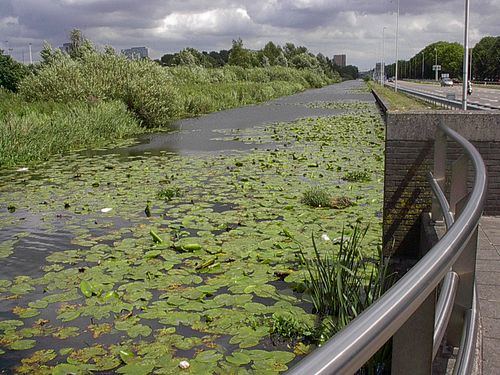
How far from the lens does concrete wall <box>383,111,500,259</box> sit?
4.88 m

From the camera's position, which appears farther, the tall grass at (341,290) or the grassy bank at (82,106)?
the grassy bank at (82,106)

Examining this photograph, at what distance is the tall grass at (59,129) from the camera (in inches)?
526

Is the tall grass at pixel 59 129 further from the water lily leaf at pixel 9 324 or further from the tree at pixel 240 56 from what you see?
the tree at pixel 240 56

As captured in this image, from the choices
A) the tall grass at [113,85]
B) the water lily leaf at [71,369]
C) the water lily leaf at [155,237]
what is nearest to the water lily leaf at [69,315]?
the water lily leaf at [71,369]

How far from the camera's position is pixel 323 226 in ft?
23.0

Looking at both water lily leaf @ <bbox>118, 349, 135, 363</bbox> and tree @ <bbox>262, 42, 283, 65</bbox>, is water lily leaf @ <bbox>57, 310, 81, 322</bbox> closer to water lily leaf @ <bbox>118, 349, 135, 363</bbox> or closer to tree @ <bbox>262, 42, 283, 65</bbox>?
water lily leaf @ <bbox>118, 349, 135, 363</bbox>

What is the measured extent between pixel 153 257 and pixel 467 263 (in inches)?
172

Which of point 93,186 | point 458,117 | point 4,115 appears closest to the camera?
point 458,117

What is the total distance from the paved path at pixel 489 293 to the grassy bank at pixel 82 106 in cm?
1113

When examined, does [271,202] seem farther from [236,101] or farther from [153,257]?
[236,101]

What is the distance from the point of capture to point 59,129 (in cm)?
1540

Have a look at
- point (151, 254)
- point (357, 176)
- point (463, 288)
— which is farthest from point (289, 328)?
point (357, 176)

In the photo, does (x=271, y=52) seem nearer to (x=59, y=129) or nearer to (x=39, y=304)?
(x=59, y=129)

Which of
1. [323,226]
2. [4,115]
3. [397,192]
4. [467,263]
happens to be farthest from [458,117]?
[4,115]
